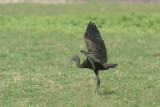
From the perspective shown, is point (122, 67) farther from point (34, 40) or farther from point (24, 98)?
point (34, 40)

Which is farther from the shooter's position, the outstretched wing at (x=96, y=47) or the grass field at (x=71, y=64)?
the outstretched wing at (x=96, y=47)

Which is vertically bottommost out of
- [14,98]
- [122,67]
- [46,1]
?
[14,98]

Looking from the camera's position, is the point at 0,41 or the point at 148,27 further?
the point at 148,27

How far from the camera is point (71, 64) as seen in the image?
38.9 feet

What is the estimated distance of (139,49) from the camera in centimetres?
1576

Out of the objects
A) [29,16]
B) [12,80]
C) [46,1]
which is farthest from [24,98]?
[46,1]

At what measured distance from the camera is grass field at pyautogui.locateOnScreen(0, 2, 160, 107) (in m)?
7.52

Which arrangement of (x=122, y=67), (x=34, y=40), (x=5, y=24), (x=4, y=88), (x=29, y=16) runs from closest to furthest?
(x=4, y=88) → (x=122, y=67) → (x=34, y=40) → (x=5, y=24) → (x=29, y=16)

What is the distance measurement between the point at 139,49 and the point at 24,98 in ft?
30.3

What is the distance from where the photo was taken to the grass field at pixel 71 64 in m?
7.52

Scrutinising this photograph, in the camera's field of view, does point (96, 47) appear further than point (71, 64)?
No

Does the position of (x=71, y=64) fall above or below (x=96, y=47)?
below

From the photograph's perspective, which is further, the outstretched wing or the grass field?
the outstretched wing

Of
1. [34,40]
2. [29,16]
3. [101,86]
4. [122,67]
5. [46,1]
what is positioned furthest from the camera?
[46,1]
